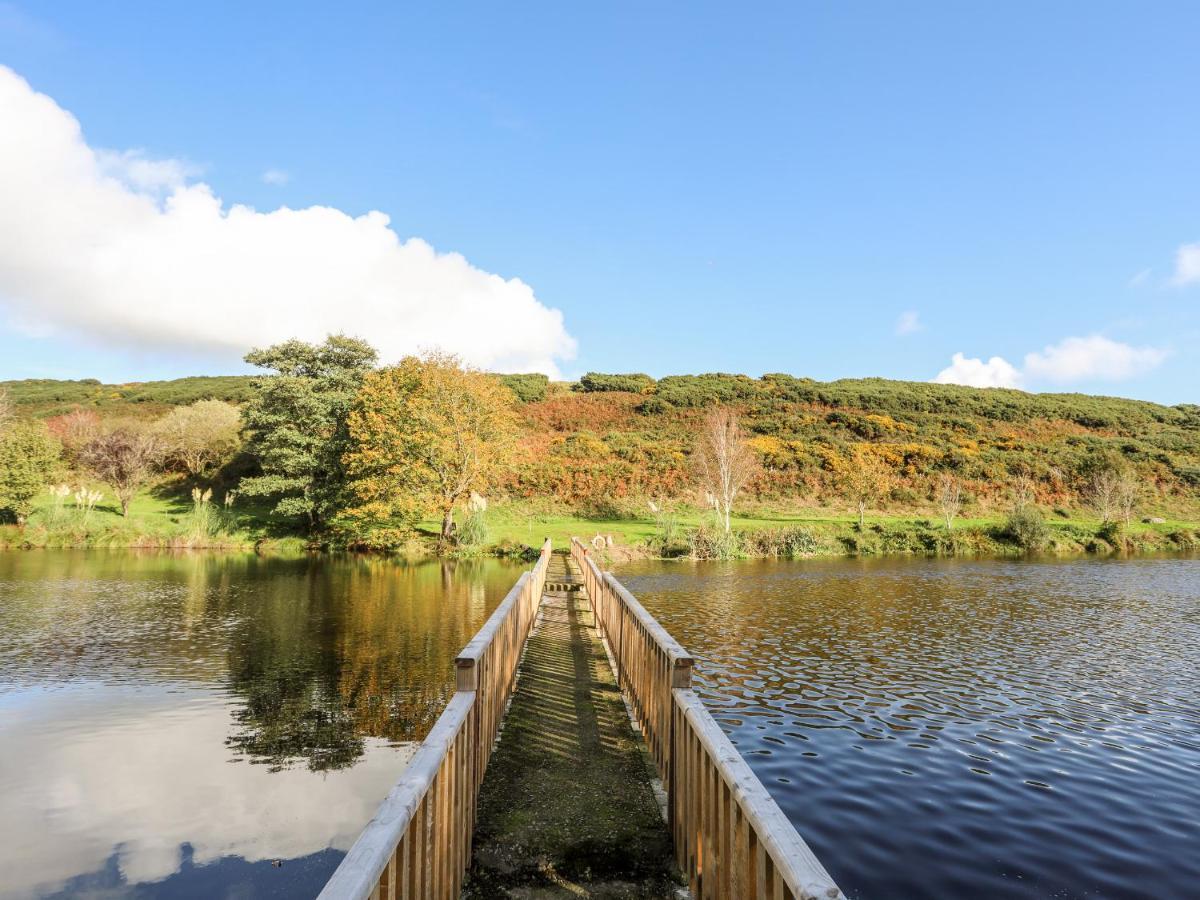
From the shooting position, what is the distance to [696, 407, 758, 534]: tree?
35500 millimetres

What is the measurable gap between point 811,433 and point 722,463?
2621cm

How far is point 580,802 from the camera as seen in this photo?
5.21m

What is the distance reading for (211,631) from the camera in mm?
14695

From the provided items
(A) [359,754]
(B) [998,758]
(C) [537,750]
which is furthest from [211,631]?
(B) [998,758]

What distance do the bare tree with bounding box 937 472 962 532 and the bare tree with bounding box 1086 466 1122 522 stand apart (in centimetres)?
762

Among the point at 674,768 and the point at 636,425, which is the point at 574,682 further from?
the point at 636,425

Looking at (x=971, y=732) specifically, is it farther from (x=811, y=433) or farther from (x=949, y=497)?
(x=811, y=433)

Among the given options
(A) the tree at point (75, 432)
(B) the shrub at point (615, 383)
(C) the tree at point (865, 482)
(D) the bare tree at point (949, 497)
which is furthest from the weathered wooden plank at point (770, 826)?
(B) the shrub at point (615, 383)

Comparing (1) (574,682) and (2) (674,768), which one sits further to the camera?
(1) (574,682)

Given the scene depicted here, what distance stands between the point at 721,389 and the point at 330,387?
150ft

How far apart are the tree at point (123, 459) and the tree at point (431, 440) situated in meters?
14.6

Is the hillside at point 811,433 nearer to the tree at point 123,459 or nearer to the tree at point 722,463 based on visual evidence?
the tree at point 722,463

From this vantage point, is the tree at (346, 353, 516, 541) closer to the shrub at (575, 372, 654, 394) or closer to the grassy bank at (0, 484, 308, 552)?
the grassy bank at (0, 484, 308, 552)

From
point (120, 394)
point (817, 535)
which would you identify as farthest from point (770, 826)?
point (120, 394)
